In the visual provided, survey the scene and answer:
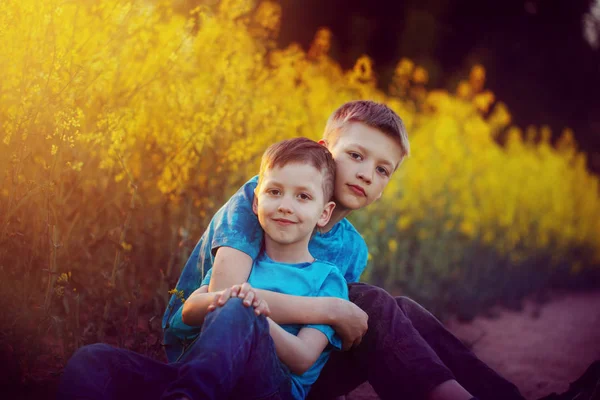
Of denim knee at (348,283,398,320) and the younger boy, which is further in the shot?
denim knee at (348,283,398,320)

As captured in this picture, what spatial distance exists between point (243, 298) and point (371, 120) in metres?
0.96

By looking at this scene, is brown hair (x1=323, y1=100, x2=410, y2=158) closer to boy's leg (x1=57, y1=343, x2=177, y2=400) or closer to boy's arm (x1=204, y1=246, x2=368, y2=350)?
boy's arm (x1=204, y1=246, x2=368, y2=350)

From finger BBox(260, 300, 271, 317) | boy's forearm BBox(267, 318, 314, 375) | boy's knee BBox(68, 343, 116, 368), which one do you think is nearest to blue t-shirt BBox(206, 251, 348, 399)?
boy's forearm BBox(267, 318, 314, 375)

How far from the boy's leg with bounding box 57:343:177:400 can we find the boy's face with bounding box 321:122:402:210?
0.87 m

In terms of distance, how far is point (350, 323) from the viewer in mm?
2051

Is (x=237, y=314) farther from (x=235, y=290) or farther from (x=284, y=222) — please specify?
(x=284, y=222)

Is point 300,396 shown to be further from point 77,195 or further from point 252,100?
point 252,100

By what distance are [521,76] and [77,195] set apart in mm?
10198

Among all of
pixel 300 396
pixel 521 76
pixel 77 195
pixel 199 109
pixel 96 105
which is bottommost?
pixel 300 396

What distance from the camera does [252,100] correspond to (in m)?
3.53

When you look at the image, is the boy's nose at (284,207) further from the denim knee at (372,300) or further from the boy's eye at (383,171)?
the boy's eye at (383,171)

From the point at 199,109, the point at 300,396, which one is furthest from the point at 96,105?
the point at 300,396

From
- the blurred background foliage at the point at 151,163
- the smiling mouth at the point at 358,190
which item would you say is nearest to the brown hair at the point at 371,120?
the smiling mouth at the point at 358,190

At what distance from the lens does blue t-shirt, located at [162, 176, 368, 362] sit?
2119 mm
